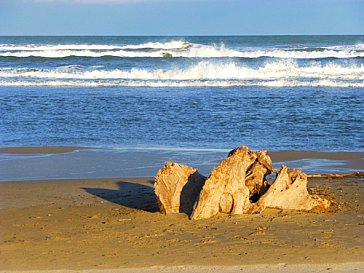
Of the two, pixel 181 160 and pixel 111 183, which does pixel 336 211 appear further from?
pixel 181 160

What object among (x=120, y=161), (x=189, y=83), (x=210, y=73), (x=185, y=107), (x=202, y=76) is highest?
(x=210, y=73)

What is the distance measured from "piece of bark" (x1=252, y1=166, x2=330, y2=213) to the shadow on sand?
125 cm

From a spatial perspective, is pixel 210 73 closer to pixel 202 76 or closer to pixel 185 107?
pixel 202 76

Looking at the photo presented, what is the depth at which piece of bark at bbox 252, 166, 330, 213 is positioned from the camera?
7246 mm

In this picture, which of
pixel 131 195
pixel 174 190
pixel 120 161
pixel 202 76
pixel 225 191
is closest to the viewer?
pixel 225 191

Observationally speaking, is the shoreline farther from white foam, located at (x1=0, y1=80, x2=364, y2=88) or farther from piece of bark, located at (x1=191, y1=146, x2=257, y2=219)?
white foam, located at (x1=0, y1=80, x2=364, y2=88)

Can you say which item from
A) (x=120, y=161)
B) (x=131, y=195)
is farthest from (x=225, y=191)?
(x=120, y=161)

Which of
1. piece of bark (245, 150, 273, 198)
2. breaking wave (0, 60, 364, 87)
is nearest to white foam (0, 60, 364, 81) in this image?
breaking wave (0, 60, 364, 87)

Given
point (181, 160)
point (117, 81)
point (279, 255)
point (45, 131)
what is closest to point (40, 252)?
point (279, 255)

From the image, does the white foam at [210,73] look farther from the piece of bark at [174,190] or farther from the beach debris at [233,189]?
the piece of bark at [174,190]

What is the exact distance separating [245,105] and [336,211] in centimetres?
1160

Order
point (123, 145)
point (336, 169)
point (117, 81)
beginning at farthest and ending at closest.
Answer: point (117, 81) → point (123, 145) → point (336, 169)

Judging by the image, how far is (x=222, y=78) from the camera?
30.2 m

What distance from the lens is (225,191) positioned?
7.04 meters
